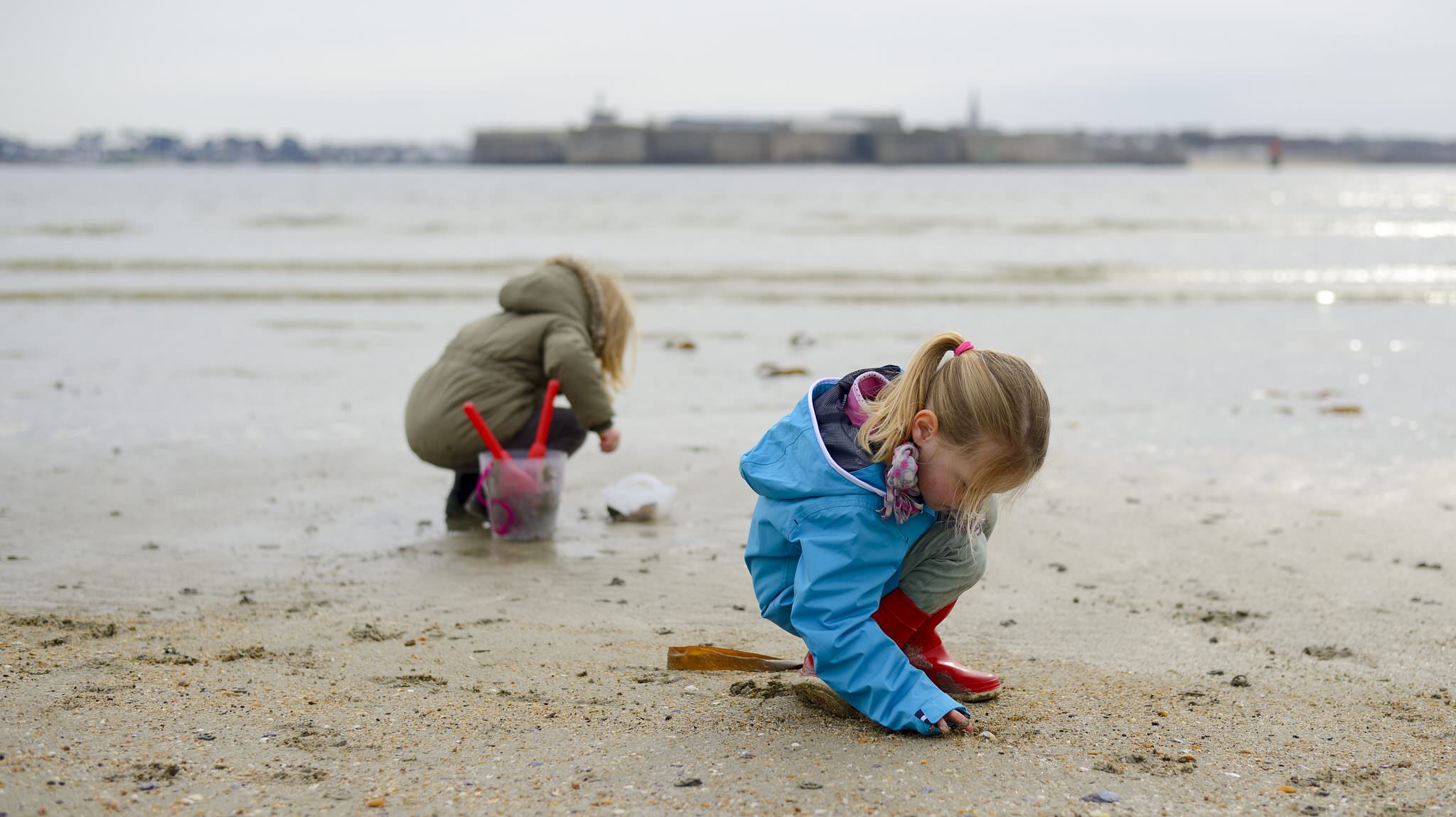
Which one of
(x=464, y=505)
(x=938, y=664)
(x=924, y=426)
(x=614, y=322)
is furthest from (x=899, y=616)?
(x=464, y=505)

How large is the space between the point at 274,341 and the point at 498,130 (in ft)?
342

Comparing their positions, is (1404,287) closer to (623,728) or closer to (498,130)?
(623,728)

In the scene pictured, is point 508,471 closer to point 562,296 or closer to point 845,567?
point 562,296

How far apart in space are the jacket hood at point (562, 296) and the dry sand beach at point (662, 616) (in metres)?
0.74

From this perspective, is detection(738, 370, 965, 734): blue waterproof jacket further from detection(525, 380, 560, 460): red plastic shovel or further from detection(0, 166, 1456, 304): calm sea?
detection(0, 166, 1456, 304): calm sea

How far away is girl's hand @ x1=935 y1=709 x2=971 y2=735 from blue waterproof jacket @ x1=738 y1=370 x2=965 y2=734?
0.10 ft

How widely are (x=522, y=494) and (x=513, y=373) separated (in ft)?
1.56

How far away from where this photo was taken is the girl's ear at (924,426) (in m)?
2.36

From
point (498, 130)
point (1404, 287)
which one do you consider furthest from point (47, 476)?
point (498, 130)

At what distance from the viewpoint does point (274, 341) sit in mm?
8781

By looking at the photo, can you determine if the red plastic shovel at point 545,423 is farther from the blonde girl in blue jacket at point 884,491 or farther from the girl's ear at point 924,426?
the girl's ear at point 924,426

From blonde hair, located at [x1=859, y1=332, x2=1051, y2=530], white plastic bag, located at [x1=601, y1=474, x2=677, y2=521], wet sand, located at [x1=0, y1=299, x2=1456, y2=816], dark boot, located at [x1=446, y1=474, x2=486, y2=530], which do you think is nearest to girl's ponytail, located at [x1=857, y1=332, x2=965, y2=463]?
blonde hair, located at [x1=859, y1=332, x2=1051, y2=530]

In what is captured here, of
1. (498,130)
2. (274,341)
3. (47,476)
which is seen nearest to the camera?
(47,476)

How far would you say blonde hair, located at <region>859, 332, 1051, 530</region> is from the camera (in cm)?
232
